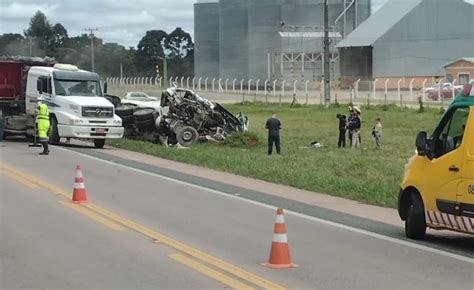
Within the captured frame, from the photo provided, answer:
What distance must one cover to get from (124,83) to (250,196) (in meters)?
95.6

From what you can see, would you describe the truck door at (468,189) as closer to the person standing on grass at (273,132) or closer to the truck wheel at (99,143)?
the person standing on grass at (273,132)

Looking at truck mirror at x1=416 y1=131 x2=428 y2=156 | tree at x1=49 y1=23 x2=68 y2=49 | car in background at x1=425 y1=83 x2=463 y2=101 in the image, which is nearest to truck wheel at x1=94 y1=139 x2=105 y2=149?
truck mirror at x1=416 y1=131 x2=428 y2=156

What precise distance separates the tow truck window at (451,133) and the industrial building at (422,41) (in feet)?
255

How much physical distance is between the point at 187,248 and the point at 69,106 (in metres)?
19.8

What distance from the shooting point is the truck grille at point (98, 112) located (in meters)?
28.5

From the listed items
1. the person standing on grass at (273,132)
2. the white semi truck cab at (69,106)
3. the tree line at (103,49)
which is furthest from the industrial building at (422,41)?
the person standing on grass at (273,132)

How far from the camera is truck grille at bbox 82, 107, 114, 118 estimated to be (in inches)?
1124

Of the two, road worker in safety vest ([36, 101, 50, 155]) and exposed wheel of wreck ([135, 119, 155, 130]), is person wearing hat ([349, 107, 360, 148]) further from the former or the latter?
road worker in safety vest ([36, 101, 50, 155])

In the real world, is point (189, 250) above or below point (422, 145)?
below

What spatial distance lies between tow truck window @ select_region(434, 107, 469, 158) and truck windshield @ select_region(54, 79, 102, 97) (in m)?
20.8

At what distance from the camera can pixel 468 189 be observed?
9.98 m

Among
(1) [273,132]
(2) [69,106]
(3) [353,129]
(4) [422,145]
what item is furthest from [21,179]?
(3) [353,129]

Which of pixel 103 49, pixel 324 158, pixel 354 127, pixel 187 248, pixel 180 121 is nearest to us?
pixel 187 248

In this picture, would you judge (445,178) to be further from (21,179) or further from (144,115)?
(144,115)
